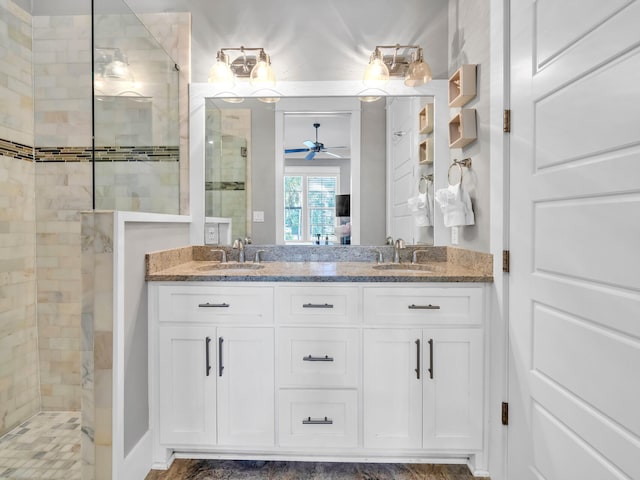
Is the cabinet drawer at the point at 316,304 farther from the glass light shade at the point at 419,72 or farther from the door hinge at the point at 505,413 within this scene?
the glass light shade at the point at 419,72

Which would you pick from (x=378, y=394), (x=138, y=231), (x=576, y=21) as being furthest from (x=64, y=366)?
(x=576, y=21)

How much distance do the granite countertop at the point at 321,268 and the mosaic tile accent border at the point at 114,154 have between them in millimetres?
483

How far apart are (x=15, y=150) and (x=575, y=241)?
9.19ft

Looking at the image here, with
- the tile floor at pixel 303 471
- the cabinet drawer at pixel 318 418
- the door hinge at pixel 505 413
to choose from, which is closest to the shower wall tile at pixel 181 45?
the cabinet drawer at pixel 318 418

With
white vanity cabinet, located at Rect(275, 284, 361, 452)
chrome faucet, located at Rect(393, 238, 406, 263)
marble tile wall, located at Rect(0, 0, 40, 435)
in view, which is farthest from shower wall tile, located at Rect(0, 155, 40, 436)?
chrome faucet, located at Rect(393, 238, 406, 263)

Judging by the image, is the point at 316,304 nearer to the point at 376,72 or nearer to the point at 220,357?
the point at 220,357

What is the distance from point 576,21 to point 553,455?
4.74 feet

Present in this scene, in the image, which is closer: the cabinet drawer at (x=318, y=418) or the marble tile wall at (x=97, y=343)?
the marble tile wall at (x=97, y=343)

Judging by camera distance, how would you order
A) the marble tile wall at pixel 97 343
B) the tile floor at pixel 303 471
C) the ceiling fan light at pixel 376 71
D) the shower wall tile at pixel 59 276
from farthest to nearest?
the shower wall tile at pixel 59 276, the ceiling fan light at pixel 376 71, the tile floor at pixel 303 471, the marble tile wall at pixel 97 343

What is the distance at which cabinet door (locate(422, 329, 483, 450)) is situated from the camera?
1.67m

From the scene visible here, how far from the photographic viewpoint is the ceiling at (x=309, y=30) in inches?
87.8

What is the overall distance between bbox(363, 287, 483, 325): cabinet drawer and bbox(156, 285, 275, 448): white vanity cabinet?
0.49 meters

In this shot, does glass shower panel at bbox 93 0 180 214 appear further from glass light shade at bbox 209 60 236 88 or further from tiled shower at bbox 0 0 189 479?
glass light shade at bbox 209 60 236 88

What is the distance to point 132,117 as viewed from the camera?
1.80 meters
